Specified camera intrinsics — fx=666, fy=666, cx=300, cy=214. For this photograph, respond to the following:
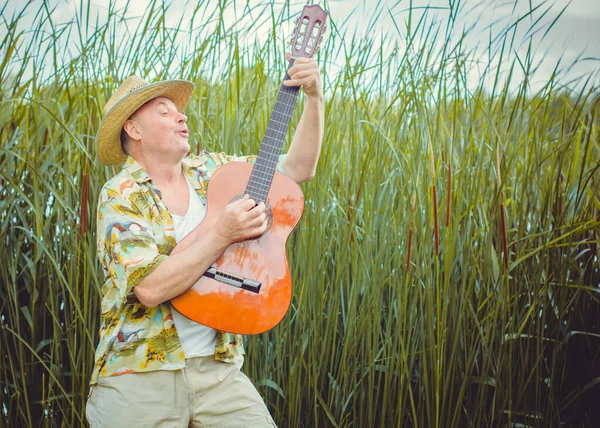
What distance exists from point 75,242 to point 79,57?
69 cm

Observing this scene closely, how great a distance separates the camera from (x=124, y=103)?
1.62 m

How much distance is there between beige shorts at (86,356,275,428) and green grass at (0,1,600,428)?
0.44 metres

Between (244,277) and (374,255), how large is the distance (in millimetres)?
751

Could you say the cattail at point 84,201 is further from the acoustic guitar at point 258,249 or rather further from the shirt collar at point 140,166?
the acoustic guitar at point 258,249

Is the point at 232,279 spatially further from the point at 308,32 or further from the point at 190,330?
the point at 308,32

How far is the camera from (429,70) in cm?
229

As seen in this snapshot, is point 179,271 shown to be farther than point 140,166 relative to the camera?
No

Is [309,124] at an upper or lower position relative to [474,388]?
upper

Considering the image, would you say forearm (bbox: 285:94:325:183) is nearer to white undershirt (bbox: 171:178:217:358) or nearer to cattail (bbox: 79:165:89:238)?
white undershirt (bbox: 171:178:217:358)

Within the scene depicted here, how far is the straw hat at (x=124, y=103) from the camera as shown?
5.32 ft

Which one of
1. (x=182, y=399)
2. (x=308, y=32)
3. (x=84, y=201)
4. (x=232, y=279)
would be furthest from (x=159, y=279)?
(x=308, y=32)

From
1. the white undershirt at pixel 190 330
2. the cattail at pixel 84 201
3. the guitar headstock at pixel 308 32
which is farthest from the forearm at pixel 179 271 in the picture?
the guitar headstock at pixel 308 32

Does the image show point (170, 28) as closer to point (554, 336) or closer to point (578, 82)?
point (578, 82)

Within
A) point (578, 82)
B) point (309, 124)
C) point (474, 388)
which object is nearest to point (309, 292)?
point (309, 124)
